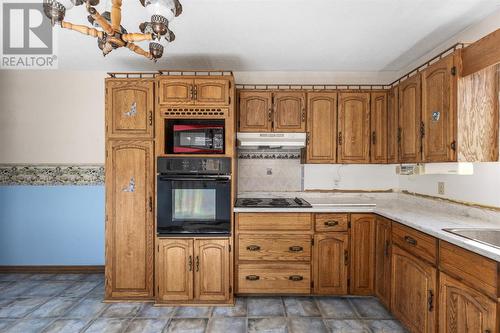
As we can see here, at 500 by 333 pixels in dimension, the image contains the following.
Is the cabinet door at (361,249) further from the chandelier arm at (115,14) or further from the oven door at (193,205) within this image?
the chandelier arm at (115,14)

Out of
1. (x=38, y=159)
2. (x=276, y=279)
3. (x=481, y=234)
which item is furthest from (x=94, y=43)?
(x=481, y=234)

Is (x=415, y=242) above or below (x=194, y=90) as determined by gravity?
below

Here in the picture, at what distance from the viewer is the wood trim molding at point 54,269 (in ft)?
10.7

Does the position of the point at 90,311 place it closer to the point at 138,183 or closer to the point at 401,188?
the point at 138,183

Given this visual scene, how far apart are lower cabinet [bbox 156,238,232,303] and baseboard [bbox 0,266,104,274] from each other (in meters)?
1.32

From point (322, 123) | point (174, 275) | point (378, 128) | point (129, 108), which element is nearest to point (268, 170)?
point (322, 123)

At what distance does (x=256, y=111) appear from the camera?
→ 2.96 m

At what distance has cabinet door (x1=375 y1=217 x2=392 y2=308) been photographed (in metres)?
2.38

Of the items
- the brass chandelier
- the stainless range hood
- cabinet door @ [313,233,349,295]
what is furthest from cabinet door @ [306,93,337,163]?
the brass chandelier

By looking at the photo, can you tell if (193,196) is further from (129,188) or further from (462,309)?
(462,309)

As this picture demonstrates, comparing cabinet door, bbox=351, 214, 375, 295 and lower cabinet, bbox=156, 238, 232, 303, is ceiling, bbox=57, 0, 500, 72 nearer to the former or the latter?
cabinet door, bbox=351, 214, 375, 295

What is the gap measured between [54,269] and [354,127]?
395cm

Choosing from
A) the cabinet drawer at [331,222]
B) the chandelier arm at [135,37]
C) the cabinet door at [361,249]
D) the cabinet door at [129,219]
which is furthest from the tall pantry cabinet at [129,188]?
the cabinet door at [361,249]

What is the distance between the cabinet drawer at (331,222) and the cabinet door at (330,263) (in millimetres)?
61
